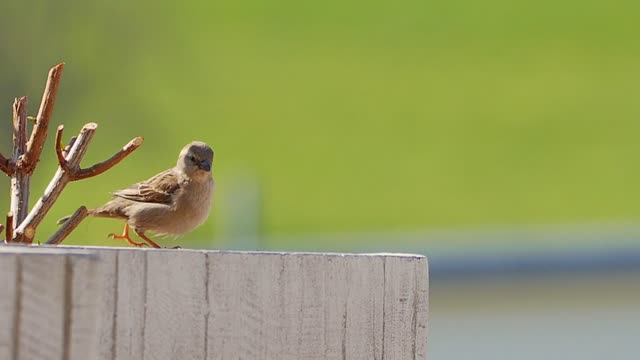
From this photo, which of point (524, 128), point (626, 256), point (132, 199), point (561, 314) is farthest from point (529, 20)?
point (132, 199)

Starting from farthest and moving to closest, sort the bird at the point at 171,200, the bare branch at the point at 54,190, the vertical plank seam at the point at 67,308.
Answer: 1. the bird at the point at 171,200
2. the bare branch at the point at 54,190
3. the vertical plank seam at the point at 67,308

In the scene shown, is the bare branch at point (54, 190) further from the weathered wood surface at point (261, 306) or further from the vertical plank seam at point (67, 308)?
the vertical plank seam at point (67, 308)

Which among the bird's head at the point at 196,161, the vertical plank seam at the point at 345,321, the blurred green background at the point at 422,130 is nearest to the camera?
the vertical plank seam at the point at 345,321

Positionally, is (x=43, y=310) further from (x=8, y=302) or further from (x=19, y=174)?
(x=19, y=174)

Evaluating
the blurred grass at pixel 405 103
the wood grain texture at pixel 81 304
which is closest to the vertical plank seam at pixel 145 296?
the wood grain texture at pixel 81 304

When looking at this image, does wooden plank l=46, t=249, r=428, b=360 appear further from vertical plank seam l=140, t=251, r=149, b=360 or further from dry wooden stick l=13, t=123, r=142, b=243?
dry wooden stick l=13, t=123, r=142, b=243

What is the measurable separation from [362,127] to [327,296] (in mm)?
14508

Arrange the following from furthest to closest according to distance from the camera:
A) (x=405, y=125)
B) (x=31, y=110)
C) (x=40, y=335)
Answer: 1. (x=405, y=125)
2. (x=31, y=110)
3. (x=40, y=335)

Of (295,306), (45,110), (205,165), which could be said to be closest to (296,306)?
(295,306)

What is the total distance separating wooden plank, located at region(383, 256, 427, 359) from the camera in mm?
1907

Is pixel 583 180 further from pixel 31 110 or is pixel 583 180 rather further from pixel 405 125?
pixel 31 110

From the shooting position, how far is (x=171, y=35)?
51.2 feet

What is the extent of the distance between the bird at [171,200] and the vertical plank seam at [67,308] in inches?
86.2

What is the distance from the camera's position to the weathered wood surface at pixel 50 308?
1.15 metres
